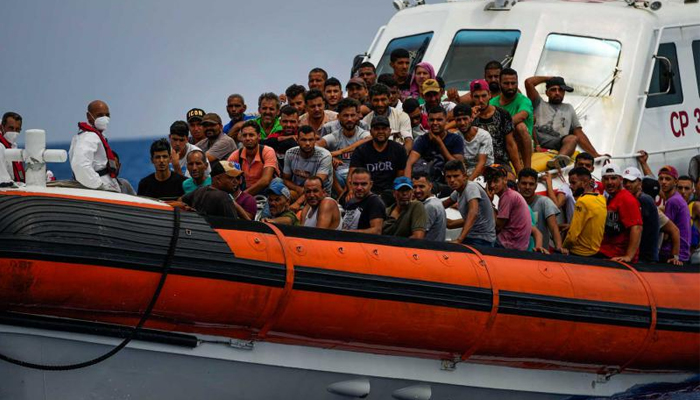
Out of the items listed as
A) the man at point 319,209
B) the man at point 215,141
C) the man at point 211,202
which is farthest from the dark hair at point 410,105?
Answer: the man at point 211,202

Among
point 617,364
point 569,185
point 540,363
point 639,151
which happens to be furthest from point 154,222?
point 639,151

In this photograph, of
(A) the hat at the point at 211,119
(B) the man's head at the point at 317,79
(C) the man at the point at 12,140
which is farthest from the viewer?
(B) the man's head at the point at 317,79

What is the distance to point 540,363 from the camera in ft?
28.0

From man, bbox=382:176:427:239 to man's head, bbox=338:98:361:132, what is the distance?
1.21 meters

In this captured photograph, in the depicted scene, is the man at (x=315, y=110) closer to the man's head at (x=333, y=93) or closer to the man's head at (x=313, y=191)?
the man's head at (x=333, y=93)

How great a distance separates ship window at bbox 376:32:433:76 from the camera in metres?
12.6

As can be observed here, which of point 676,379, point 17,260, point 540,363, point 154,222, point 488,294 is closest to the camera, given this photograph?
point 17,260

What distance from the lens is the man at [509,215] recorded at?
916 cm

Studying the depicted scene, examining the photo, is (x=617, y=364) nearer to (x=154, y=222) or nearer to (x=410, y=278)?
(x=410, y=278)

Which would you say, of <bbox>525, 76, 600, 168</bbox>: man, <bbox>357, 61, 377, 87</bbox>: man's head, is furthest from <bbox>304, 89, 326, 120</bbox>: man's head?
<bbox>525, 76, 600, 168</bbox>: man

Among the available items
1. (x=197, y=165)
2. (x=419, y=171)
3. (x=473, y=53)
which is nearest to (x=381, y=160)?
(x=419, y=171)

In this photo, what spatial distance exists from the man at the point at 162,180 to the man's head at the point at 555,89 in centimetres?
360

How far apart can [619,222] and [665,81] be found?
2.57m

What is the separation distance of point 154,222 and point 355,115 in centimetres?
298
